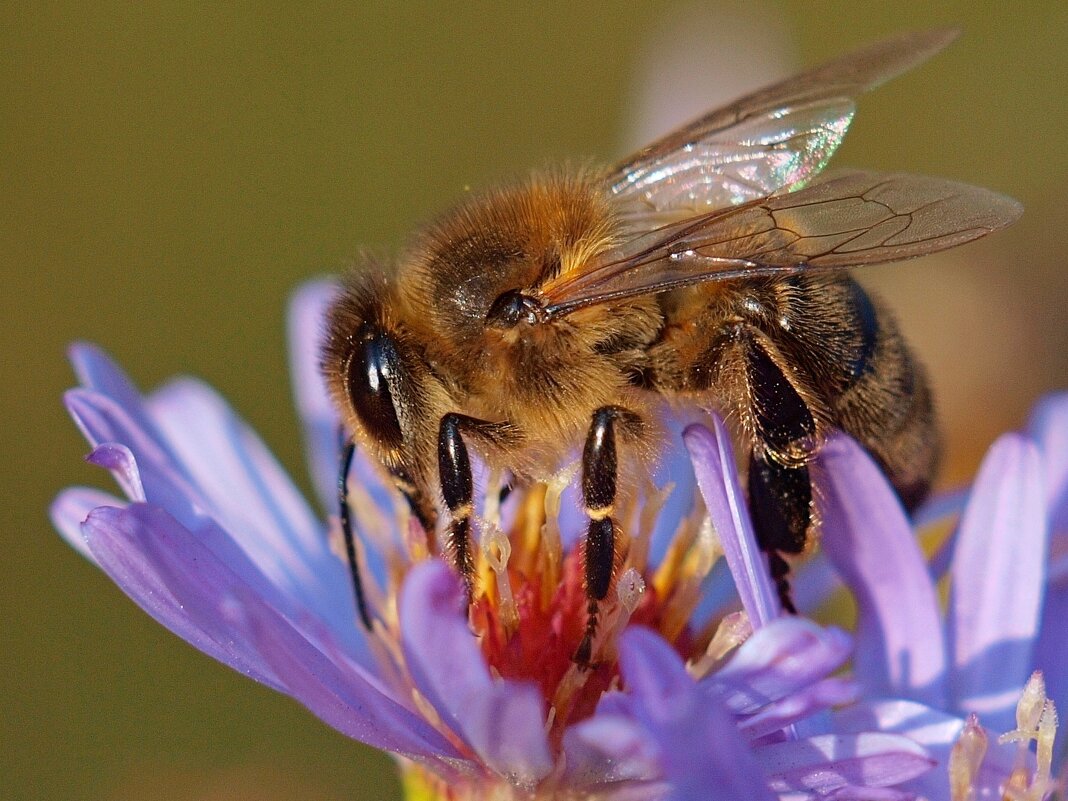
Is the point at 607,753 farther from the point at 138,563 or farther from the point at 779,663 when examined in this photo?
the point at 138,563

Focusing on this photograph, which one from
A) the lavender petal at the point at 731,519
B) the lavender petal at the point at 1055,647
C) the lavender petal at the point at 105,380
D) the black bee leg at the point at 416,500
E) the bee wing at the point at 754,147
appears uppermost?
the lavender petal at the point at 105,380

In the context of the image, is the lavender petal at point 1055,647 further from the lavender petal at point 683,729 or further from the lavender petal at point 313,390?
the lavender petal at point 313,390

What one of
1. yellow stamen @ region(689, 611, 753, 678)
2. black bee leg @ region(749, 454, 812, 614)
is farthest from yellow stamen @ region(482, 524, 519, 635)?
black bee leg @ region(749, 454, 812, 614)

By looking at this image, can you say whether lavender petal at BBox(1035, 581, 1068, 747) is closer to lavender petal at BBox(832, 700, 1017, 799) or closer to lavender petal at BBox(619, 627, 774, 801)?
A: lavender petal at BBox(832, 700, 1017, 799)

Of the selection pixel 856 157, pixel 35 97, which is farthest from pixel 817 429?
pixel 35 97

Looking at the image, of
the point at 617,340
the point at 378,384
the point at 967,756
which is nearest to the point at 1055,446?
the point at 967,756

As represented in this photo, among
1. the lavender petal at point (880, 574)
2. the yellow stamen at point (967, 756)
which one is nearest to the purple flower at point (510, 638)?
the yellow stamen at point (967, 756)
